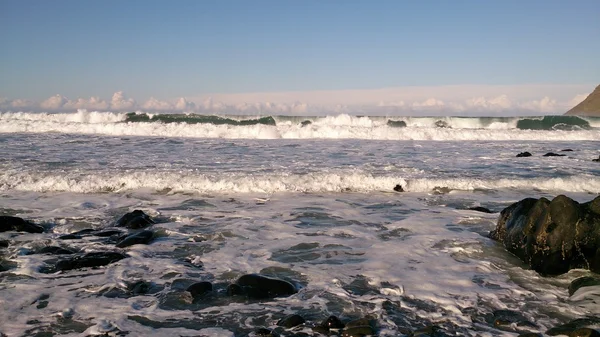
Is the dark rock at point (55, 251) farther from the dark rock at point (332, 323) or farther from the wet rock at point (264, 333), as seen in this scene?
the dark rock at point (332, 323)

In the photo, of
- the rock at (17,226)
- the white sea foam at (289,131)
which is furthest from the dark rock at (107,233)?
the white sea foam at (289,131)

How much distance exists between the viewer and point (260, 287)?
4.39m

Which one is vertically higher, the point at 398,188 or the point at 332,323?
the point at 398,188

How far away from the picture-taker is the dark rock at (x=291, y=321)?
3.63 metres

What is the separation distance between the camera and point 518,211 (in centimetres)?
575

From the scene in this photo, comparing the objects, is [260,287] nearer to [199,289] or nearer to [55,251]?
[199,289]

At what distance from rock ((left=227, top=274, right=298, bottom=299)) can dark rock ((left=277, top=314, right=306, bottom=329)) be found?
59 centimetres

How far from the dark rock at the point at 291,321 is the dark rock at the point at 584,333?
6.60 ft

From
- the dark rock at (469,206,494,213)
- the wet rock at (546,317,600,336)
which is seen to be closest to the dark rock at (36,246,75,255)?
the wet rock at (546,317,600,336)

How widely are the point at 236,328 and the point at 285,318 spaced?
402 mm

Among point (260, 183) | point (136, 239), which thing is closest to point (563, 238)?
point (136, 239)

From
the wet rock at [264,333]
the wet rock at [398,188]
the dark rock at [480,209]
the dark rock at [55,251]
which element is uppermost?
the wet rock at [398,188]

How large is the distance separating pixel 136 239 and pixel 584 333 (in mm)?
5068

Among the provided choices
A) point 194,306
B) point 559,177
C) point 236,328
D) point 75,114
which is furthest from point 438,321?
point 75,114
